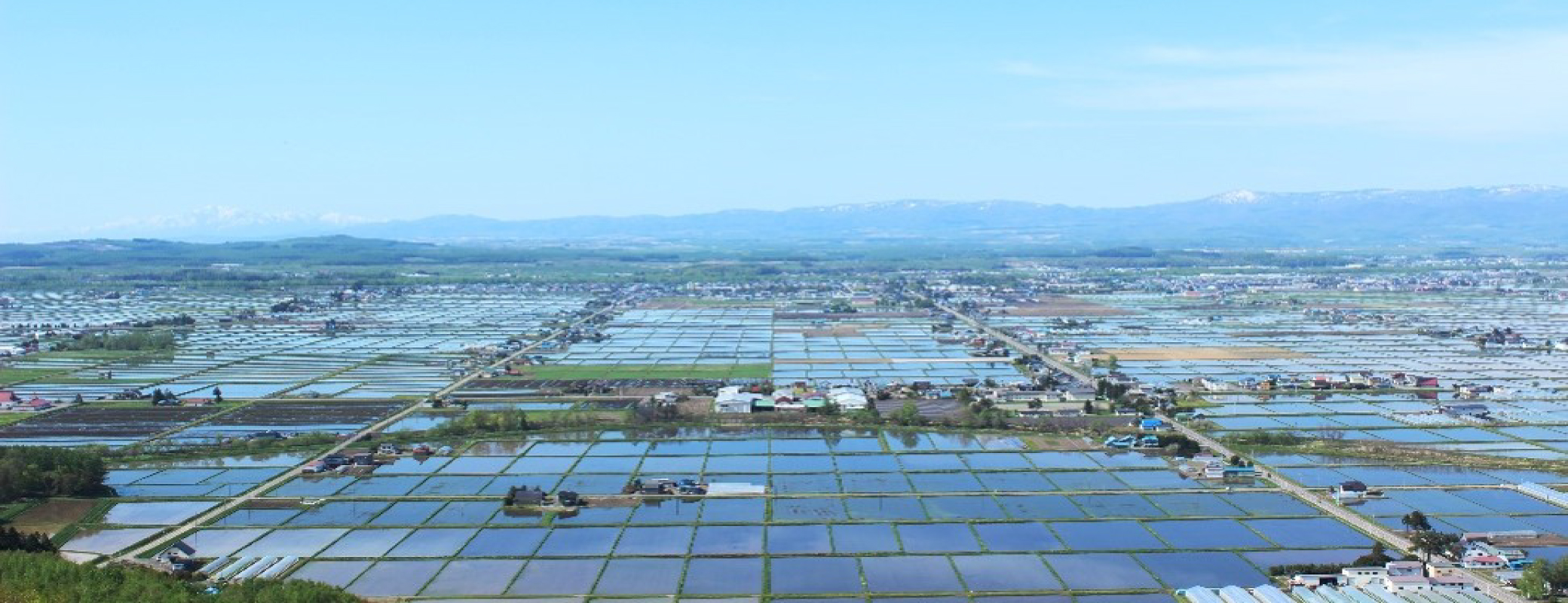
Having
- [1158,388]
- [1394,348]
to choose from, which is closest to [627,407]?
[1158,388]

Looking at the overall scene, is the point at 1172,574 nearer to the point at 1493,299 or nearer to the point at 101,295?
the point at 1493,299

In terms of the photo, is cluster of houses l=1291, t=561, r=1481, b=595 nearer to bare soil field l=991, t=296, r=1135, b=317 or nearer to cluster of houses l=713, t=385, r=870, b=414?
cluster of houses l=713, t=385, r=870, b=414

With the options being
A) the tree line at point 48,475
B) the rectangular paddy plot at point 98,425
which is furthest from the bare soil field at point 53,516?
the rectangular paddy plot at point 98,425

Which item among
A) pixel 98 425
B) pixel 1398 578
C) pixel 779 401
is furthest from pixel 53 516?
pixel 1398 578

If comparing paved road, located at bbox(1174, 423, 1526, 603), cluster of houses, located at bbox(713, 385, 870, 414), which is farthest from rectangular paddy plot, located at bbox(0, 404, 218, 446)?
paved road, located at bbox(1174, 423, 1526, 603)

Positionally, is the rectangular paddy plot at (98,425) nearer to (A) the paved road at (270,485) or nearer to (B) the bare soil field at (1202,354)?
(A) the paved road at (270,485)

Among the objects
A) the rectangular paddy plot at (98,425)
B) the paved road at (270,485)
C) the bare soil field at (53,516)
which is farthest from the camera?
the rectangular paddy plot at (98,425)
